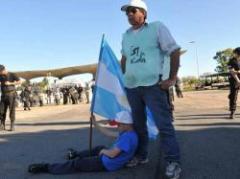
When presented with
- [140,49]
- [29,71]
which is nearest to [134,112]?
[140,49]

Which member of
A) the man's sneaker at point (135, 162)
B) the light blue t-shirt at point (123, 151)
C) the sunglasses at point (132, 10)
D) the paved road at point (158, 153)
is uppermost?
the sunglasses at point (132, 10)

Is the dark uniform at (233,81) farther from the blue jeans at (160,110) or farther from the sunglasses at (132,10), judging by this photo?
the sunglasses at (132,10)

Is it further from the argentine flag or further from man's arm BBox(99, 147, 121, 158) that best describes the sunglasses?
man's arm BBox(99, 147, 121, 158)

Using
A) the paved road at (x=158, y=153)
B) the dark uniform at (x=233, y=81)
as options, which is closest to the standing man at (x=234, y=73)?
the dark uniform at (x=233, y=81)

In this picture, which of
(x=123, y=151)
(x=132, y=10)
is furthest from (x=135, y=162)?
(x=132, y=10)

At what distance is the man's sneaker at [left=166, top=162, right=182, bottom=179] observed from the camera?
5.50 meters

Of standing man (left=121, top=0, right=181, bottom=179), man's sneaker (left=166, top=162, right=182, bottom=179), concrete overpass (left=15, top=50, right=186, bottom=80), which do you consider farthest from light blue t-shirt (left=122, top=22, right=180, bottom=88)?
concrete overpass (left=15, top=50, right=186, bottom=80)

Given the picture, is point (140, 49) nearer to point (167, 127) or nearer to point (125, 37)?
point (125, 37)

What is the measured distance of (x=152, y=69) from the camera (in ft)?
19.1

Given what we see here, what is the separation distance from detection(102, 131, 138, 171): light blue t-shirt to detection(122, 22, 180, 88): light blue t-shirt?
2.09 ft

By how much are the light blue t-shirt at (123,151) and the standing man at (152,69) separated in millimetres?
330

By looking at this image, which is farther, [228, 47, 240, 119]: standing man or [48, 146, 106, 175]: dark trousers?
[228, 47, 240, 119]: standing man

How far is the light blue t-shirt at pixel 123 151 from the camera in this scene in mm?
6086

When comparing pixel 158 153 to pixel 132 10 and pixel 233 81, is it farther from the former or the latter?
pixel 233 81
